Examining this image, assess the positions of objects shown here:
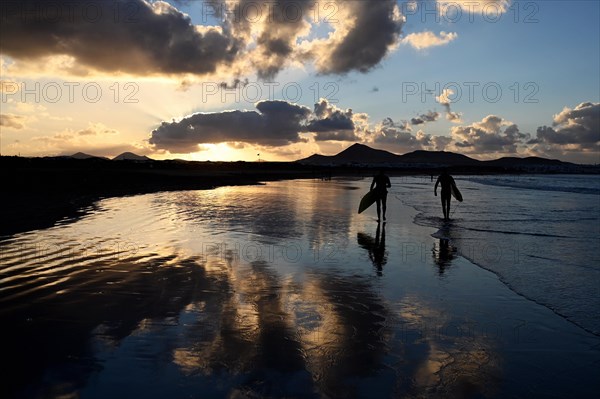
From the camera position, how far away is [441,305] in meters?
7.20

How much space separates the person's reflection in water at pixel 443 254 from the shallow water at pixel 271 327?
118 mm

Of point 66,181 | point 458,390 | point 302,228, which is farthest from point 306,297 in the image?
point 66,181

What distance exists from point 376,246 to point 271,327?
24.1 ft

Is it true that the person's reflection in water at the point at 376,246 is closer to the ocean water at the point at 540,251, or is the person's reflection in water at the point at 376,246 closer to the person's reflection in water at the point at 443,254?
the person's reflection in water at the point at 443,254

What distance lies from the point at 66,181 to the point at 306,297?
36.0m

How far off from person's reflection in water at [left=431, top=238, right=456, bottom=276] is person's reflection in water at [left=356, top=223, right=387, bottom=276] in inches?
51.5

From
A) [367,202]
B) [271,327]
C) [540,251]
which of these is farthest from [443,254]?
[367,202]

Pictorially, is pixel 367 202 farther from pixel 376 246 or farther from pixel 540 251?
pixel 540 251

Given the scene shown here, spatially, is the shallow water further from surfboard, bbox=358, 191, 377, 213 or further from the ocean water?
surfboard, bbox=358, 191, 377, 213

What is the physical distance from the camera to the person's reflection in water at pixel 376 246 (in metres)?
10.4

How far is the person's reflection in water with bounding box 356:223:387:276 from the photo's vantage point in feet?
34.2

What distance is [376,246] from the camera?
1276cm

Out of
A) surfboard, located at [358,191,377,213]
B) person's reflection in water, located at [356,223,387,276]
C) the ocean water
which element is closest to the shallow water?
person's reflection in water, located at [356,223,387,276]

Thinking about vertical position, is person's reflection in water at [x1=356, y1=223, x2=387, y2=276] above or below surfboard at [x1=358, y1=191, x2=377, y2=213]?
below
